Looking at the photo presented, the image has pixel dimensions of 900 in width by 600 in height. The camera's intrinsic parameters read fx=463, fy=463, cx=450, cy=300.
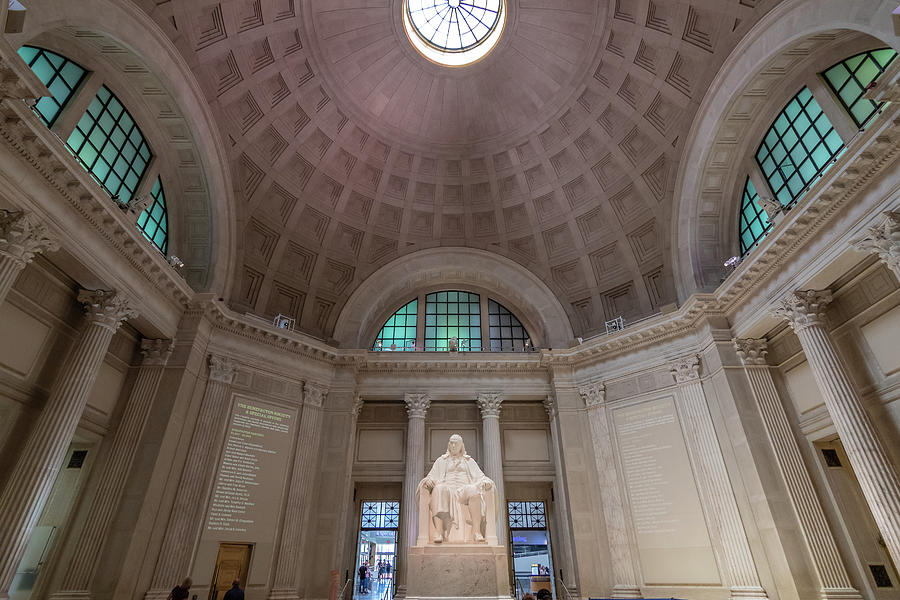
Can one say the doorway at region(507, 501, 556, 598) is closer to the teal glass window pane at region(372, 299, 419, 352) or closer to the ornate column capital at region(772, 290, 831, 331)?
the teal glass window pane at region(372, 299, 419, 352)

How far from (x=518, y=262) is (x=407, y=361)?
6911 millimetres

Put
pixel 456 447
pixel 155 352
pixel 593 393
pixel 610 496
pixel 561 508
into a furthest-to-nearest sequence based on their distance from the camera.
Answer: pixel 593 393, pixel 561 508, pixel 610 496, pixel 155 352, pixel 456 447

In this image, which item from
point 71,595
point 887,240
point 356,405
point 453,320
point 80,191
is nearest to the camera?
point 887,240

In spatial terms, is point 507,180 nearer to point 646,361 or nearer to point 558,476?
point 646,361

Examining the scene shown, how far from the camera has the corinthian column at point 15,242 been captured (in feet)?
30.0

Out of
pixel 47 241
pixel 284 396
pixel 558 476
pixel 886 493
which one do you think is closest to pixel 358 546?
pixel 284 396

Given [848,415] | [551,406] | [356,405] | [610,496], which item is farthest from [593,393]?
[356,405]

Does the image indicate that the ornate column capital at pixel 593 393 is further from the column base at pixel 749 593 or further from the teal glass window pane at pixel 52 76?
the teal glass window pane at pixel 52 76

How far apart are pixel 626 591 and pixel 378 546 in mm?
9377

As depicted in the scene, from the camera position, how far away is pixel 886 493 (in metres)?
9.83

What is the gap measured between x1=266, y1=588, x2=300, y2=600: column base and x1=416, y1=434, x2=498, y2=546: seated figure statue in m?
7.36

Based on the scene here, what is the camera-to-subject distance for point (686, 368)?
1556 centimetres

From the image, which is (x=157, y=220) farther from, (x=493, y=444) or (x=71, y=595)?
(x=493, y=444)

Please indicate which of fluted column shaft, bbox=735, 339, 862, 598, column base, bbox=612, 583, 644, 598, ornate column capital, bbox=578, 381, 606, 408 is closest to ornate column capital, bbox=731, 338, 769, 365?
fluted column shaft, bbox=735, 339, 862, 598
